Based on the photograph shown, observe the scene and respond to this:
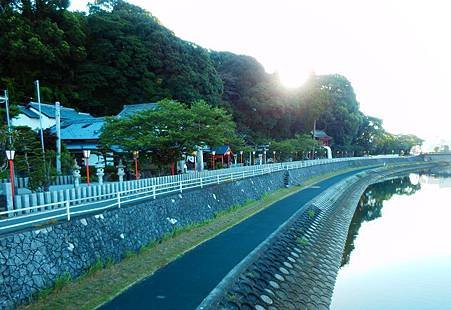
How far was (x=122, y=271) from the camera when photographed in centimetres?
962

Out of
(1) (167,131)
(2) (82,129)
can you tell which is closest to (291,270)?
(1) (167,131)

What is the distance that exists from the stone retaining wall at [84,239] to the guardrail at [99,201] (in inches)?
18.9

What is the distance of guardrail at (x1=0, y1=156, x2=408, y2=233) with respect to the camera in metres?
9.04

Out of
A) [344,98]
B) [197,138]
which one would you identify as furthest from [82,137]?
[344,98]

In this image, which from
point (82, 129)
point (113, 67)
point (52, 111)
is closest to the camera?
point (82, 129)

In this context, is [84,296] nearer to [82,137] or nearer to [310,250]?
[310,250]

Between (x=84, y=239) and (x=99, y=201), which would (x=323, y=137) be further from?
(x=84, y=239)

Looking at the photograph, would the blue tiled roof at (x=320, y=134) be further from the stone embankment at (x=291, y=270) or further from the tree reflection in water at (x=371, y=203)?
the stone embankment at (x=291, y=270)

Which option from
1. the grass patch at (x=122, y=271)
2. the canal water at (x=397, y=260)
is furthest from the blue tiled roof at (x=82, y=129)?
the canal water at (x=397, y=260)

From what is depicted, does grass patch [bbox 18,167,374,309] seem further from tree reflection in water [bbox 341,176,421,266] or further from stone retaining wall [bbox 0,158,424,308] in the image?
tree reflection in water [bbox 341,176,421,266]

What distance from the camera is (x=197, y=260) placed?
35.1 ft

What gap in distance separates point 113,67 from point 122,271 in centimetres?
3879

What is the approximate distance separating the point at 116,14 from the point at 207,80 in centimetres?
1559

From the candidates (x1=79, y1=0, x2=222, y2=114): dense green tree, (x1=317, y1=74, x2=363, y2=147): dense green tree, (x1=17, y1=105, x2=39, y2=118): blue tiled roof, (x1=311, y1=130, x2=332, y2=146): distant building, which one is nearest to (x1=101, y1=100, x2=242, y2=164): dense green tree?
(x1=17, y1=105, x2=39, y2=118): blue tiled roof
